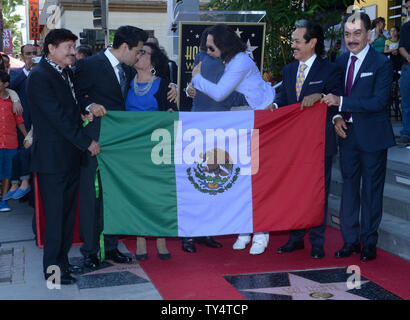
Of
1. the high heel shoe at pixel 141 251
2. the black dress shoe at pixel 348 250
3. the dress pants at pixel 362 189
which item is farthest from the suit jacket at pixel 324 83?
the high heel shoe at pixel 141 251

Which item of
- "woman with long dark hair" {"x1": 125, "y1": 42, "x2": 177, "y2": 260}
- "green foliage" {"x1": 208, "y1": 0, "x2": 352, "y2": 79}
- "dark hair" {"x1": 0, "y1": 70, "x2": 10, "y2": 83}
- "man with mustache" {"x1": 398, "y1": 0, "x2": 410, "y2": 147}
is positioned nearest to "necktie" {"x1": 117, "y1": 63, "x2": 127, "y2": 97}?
"woman with long dark hair" {"x1": 125, "y1": 42, "x2": 177, "y2": 260}

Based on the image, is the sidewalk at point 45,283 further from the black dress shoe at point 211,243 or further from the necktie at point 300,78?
the necktie at point 300,78

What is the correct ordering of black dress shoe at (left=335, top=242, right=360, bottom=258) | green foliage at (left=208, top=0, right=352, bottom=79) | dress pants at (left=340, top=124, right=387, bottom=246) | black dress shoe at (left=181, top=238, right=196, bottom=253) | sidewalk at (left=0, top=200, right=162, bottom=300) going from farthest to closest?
green foliage at (left=208, top=0, right=352, bottom=79) < black dress shoe at (left=181, top=238, right=196, bottom=253) < black dress shoe at (left=335, top=242, right=360, bottom=258) < dress pants at (left=340, top=124, right=387, bottom=246) < sidewalk at (left=0, top=200, right=162, bottom=300)

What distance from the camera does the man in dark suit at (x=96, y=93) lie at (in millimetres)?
4609

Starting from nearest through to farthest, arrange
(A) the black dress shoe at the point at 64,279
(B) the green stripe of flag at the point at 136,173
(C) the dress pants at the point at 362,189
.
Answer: (A) the black dress shoe at the point at 64,279 < (B) the green stripe of flag at the point at 136,173 < (C) the dress pants at the point at 362,189

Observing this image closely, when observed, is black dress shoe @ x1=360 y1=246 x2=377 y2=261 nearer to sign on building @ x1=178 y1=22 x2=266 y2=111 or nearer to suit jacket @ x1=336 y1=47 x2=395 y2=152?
suit jacket @ x1=336 y1=47 x2=395 y2=152

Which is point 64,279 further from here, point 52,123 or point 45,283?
point 52,123

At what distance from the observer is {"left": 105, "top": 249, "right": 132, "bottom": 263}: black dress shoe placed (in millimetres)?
4879

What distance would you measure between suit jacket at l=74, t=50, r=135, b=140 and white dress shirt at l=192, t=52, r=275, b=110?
0.76 m

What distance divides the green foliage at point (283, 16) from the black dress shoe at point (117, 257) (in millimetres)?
3928

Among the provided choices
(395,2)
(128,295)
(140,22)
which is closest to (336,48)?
(128,295)

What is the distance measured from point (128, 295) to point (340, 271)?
5.76ft

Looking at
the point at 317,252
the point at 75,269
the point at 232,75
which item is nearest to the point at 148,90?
the point at 232,75

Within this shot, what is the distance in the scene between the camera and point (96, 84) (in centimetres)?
462
